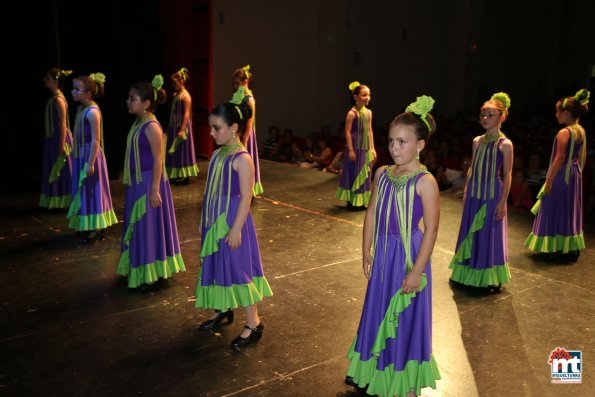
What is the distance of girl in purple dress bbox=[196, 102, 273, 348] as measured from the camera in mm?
3803

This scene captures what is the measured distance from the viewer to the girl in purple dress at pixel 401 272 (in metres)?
3.14

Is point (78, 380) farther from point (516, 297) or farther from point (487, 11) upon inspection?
point (487, 11)

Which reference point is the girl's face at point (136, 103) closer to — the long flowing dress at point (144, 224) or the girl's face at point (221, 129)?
the long flowing dress at point (144, 224)

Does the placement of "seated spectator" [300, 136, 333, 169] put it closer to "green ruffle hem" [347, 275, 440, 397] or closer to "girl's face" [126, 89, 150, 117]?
"girl's face" [126, 89, 150, 117]

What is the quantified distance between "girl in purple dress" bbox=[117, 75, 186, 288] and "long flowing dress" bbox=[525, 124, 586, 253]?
340 centimetres

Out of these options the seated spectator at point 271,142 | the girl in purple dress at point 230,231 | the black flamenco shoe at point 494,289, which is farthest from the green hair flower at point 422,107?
the seated spectator at point 271,142

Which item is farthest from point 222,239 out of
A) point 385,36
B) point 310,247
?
point 385,36

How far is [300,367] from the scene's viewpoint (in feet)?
12.5

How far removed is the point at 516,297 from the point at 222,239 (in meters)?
2.52

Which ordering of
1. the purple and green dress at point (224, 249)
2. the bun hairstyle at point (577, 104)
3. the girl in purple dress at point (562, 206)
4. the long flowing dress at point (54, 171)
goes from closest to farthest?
the purple and green dress at point (224, 249) → the bun hairstyle at point (577, 104) → the girl in purple dress at point (562, 206) → the long flowing dress at point (54, 171)

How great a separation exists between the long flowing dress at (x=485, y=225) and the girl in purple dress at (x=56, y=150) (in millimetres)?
4516

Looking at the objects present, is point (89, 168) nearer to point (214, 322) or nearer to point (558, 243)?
point (214, 322)

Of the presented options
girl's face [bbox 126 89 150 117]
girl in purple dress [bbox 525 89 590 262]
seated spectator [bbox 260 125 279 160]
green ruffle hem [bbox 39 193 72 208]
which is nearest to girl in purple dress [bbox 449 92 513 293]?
girl in purple dress [bbox 525 89 590 262]

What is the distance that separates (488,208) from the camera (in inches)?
200
